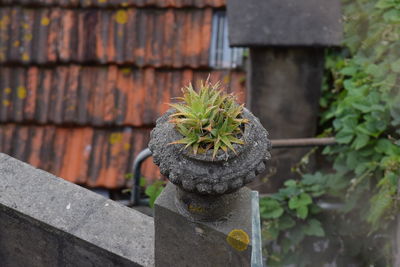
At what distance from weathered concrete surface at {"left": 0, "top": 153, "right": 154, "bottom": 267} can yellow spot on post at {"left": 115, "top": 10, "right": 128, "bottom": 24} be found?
2589 mm

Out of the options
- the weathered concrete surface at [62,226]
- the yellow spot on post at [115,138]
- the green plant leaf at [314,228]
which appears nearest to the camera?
the weathered concrete surface at [62,226]

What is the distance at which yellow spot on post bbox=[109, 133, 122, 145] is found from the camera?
518cm

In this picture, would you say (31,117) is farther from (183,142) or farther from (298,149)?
(183,142)

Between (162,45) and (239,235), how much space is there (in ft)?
11.0

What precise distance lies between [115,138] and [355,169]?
7.31 feet

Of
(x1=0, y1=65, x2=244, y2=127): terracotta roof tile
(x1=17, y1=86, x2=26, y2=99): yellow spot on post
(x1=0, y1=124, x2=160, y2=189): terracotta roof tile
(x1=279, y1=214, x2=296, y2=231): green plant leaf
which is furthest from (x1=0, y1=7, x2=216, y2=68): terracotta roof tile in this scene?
(x1=279, y1=214, x2=296, y2=231): green plant leaf

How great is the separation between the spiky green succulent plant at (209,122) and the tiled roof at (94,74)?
2.90 meters

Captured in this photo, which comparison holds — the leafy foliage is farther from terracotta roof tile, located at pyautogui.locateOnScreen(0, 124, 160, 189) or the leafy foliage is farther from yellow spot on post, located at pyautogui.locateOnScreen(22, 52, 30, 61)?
yellow spot on post, located at pyautogui.locateOnScreen(22, 52, 30, 61)

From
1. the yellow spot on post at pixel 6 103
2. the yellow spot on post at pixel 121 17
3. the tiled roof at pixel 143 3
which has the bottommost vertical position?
the yellow spot on post at pixel 6 103

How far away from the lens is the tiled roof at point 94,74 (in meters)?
5.19

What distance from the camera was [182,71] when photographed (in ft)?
17.5

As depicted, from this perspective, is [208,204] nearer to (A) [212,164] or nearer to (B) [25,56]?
(A) [212,164]

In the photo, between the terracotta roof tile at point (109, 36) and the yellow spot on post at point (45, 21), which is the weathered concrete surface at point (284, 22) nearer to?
the terracotta roof tile at point (109, 36)

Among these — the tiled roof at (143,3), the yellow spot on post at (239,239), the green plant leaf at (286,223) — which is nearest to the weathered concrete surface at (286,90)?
the green plant leaf at (286,223)
